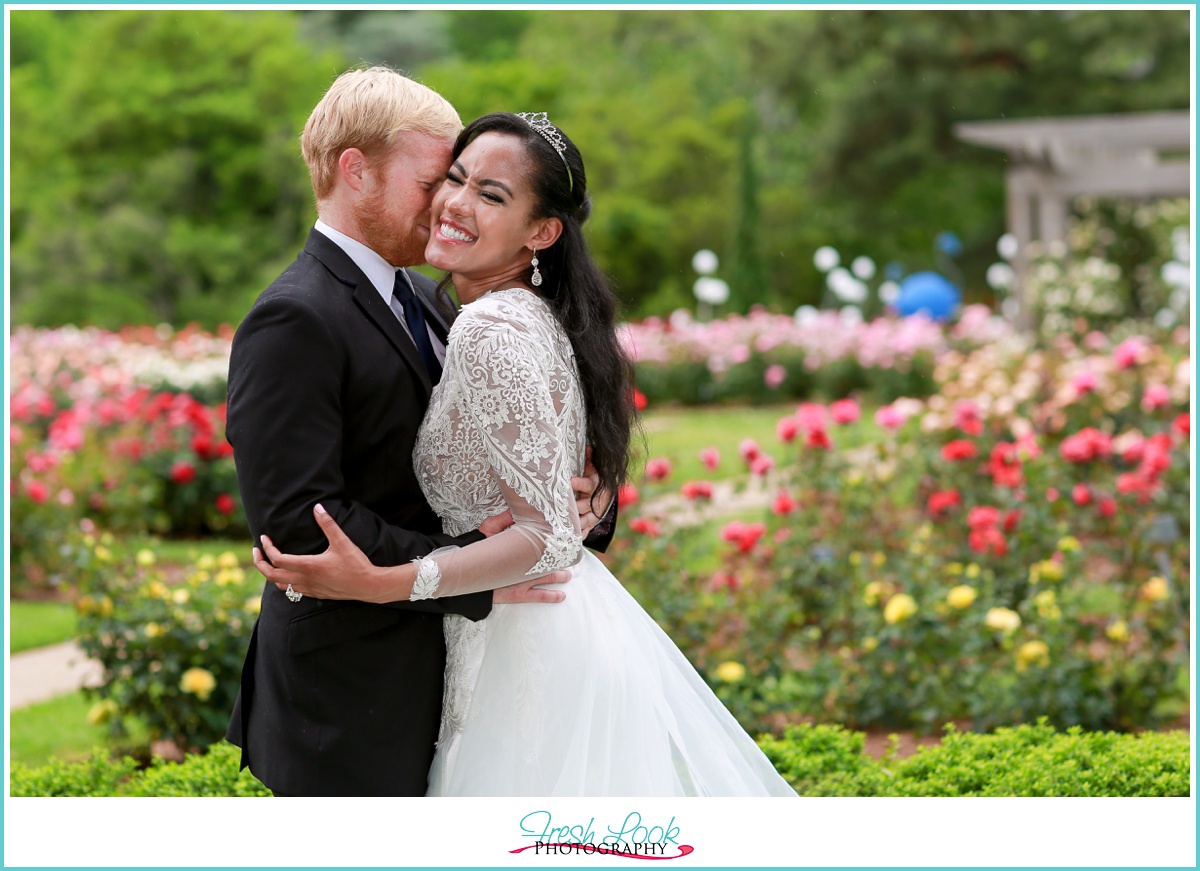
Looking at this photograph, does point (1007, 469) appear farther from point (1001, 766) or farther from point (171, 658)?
point (171, 658)

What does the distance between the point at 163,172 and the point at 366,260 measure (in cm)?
2081

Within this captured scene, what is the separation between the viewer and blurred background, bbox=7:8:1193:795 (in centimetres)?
416

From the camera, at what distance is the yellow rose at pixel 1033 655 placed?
13.4ft

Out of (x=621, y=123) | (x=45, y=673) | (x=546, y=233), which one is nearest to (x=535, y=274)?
(x=546, y=233)

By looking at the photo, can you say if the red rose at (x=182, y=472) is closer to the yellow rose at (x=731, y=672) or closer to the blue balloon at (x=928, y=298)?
the yellow rose at (x=731, y=672)

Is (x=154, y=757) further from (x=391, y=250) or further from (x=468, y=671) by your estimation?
(x=391, y=250)

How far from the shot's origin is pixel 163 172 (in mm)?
21203

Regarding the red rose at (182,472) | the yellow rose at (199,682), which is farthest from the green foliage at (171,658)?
the red rose at (182,472)

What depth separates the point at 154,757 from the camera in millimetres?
3674

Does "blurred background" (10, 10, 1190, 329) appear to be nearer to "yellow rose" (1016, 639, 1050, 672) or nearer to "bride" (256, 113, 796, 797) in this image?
"yellow rose" (1016, 639, 1050, 672)

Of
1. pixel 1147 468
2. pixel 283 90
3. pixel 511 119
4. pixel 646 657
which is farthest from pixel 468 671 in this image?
pixel 283 90

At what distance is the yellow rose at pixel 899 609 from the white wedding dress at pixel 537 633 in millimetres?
1522

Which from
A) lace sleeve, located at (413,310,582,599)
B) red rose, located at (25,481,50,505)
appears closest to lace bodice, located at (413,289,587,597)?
lace sleeve, located at (413,310,582,599)

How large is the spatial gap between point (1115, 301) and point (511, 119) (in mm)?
11438
